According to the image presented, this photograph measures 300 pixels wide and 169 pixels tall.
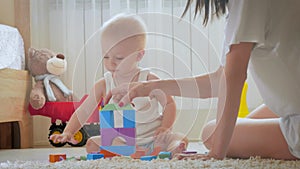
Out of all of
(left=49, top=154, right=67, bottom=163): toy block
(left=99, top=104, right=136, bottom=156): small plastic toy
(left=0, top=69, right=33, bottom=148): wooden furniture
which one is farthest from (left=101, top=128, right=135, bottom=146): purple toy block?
(left=0, top=69, right=33, bottom=148): wooden furniture

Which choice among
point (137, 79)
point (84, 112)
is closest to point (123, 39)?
point (137, 79)

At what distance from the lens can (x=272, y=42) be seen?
1.03 m

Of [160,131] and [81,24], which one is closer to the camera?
[160,131]

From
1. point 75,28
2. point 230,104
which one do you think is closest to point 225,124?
point 230,104

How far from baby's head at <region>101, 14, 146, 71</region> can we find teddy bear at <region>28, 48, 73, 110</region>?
36.9 inches

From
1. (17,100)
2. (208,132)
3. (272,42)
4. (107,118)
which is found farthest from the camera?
(17,100)

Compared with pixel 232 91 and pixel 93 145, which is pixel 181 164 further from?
pixel 93 145

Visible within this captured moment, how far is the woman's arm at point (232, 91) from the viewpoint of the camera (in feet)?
3.10

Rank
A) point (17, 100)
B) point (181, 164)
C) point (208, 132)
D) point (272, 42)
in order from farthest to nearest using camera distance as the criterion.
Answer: point (17, 100) < point (208, 132) < point (272, 42) < point (181, 164)

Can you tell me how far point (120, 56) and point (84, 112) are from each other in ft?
0.67

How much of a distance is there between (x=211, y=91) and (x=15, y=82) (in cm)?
102

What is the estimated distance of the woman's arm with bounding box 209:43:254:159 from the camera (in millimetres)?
946

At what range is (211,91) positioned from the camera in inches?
49.7

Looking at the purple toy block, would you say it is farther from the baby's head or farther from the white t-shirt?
the white t-shirt
